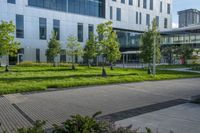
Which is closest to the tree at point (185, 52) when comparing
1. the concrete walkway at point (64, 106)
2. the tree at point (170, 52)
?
the tree at point (170, 52)

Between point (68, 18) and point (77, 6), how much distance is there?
431 centimetres

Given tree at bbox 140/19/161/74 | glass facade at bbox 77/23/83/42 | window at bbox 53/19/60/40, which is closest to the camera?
tree at bbox 140/19/161/74

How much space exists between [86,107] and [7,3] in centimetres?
3935

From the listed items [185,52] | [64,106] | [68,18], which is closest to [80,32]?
[68,18]

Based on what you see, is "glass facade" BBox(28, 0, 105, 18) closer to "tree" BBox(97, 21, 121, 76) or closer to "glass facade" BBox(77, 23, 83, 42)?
"glass facade" BBox(77, 23, 83, 42)

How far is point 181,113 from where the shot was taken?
8.49 meters

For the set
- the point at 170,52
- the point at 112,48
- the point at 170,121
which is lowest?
the point at 170,121

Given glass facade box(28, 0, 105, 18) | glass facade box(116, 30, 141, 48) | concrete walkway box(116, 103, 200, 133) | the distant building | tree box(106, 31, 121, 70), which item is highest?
the distant building

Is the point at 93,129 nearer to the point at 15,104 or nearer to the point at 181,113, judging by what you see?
the point at 181,113

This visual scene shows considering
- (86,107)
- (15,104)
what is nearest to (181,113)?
(86,107)

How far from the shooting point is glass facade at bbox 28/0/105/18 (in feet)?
158

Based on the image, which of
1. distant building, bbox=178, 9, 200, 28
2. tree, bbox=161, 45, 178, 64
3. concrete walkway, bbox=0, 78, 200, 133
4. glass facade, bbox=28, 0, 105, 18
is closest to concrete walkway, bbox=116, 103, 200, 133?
concrete walkway, bbox=0, 78, 200, 133

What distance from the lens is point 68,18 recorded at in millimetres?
50875

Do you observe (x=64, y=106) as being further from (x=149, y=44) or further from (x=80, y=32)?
(x=80, y=32)
